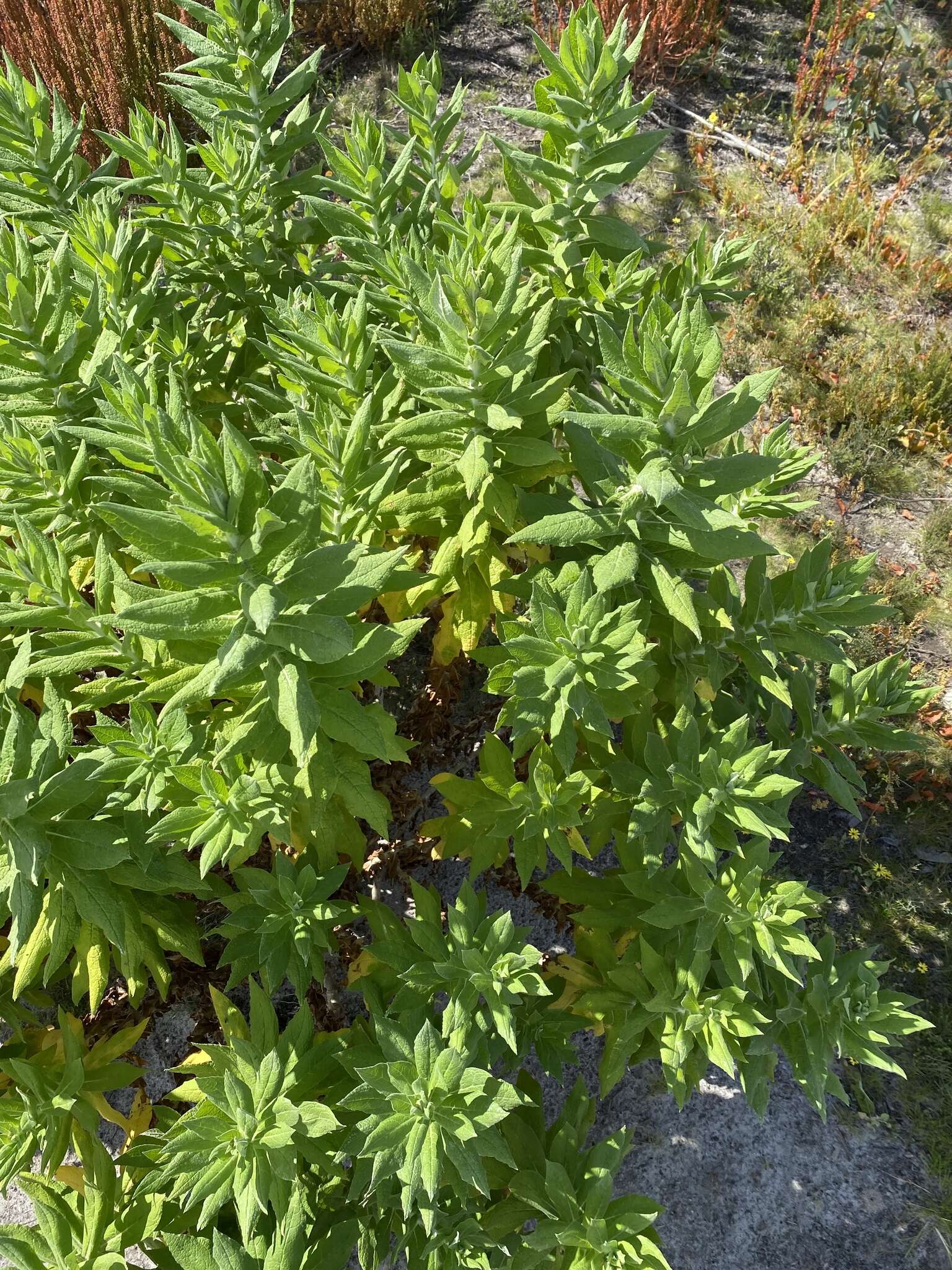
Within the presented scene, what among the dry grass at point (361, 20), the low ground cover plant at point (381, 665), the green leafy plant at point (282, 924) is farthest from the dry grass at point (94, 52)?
the green leafy plant at point (282, 924)

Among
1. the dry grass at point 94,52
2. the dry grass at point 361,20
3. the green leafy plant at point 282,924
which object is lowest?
the green leafy plant at point 282,924

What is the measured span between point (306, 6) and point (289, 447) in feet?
19.1

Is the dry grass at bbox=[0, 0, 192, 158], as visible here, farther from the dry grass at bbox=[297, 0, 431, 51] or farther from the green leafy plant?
the green leafy plant

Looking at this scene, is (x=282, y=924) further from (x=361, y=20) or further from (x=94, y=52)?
(x=361, y=20)

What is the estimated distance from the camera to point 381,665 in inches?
77.4

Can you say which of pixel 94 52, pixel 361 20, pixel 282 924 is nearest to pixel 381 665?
pixel 282 924

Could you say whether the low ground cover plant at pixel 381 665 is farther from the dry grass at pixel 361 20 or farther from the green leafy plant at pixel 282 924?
the dry grass at pixel 361 20

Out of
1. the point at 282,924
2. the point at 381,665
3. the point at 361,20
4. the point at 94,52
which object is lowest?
the point at 282,924

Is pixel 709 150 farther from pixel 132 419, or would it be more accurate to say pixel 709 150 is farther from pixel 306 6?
pixel 132 419

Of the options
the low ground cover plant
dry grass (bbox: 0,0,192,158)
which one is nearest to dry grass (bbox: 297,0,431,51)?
dry grass (bbox: 0,0,192,158)

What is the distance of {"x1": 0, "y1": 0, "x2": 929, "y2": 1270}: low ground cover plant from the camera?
1.90 m

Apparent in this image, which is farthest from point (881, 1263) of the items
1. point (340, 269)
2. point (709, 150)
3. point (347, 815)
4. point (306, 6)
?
point (306, 6)

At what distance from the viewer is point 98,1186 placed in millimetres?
2271

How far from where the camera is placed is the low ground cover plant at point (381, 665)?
1901 millimetres
